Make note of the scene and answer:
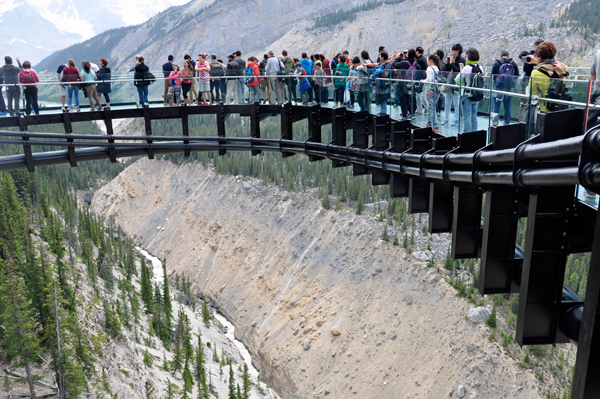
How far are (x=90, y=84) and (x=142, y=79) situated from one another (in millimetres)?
2071

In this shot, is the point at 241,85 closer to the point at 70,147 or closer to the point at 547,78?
the point at 70,147

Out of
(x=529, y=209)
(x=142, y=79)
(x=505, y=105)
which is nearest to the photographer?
(x=529, y=209)

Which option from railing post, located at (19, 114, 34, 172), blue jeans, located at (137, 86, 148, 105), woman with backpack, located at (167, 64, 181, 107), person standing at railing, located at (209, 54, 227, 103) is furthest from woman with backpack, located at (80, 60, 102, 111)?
person standing at railing, located at (209, 54, 227, 103)

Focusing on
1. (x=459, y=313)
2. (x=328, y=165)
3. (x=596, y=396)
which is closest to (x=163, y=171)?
(x=328, y=165)

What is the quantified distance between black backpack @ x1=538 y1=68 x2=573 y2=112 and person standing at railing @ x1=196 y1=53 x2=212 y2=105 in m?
16.5

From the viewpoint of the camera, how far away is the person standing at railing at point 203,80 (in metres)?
23.3

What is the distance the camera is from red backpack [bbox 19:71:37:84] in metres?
20.5

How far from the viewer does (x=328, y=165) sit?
89750 millimetres

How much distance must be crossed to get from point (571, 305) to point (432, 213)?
6250 mm

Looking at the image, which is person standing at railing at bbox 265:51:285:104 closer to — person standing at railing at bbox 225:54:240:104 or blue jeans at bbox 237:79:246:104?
blue jeans at bbox 237:79:246:104

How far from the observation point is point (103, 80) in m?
21.8

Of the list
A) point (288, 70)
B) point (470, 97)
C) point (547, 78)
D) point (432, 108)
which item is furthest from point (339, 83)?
point (547, 78)

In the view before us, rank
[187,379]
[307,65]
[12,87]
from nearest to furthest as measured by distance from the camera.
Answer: [12,87] → [307,65] → [187,379]

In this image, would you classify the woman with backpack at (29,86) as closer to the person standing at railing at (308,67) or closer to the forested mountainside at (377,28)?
the person standing at railing at (308,67)
